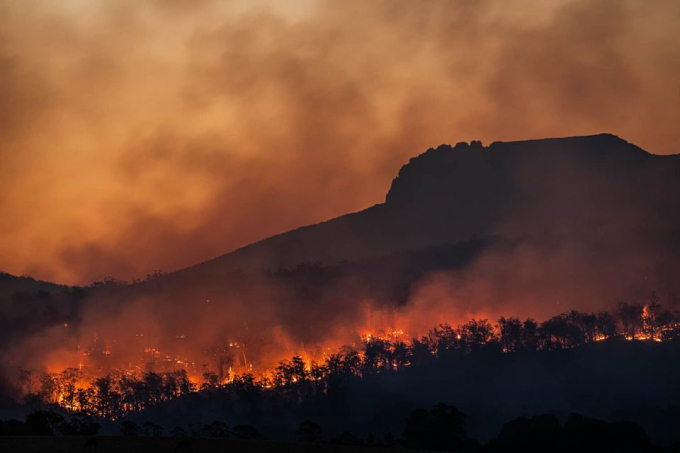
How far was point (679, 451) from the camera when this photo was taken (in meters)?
141

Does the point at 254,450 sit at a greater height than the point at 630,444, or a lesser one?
greater

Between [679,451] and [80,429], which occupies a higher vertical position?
[80,429]

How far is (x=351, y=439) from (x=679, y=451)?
199ft

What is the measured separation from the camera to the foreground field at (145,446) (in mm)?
96213

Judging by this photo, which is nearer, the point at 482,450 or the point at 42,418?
the point at 482,450

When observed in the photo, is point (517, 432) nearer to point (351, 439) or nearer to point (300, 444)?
point (351, 439)

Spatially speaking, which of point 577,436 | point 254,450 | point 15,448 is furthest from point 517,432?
point 15,448

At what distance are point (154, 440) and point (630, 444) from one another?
102m

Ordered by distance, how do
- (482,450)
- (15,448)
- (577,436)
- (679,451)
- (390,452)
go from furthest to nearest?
(577,436), (482,450), (679,451), (390,452), (15,448)

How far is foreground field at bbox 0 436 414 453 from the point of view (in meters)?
96.2

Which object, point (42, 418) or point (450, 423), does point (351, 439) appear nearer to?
point (450, 423)

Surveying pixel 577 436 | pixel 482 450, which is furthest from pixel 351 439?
pixel 577 436

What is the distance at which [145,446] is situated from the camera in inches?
3944

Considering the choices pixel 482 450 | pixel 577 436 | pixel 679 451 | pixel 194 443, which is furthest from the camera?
pixel 577 436
